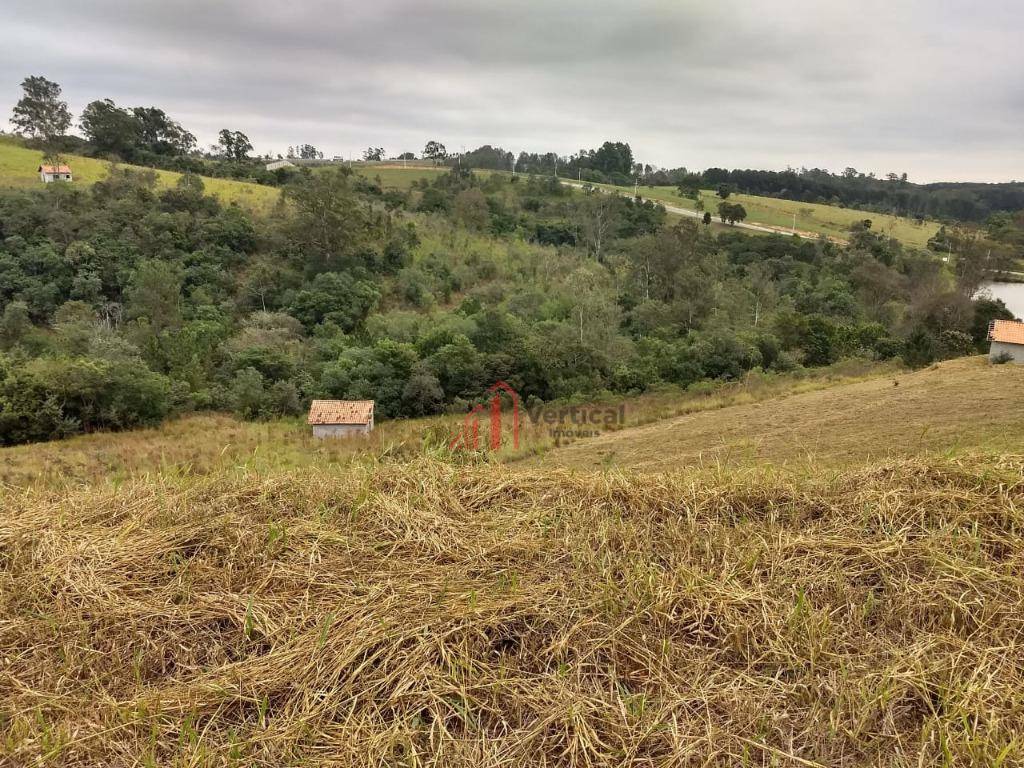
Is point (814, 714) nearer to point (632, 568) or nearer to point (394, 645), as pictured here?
point (632, 568)

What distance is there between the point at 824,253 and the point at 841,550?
3767 centimetres

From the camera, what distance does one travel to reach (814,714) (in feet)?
4.52

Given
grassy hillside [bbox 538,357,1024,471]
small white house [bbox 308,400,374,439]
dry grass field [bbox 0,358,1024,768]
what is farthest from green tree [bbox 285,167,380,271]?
dry grass field [bbox 0,358,1024,768]

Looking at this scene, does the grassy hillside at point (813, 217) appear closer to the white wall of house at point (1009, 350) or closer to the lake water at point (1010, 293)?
the lake water at point (1010, 293)

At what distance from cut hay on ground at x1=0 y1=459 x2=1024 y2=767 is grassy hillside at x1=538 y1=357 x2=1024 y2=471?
14.9 ft

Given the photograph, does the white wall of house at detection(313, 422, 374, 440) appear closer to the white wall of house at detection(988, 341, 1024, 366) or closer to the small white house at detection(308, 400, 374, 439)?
the small white house at detection(308, 400, 374, 439)

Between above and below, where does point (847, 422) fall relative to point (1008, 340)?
below

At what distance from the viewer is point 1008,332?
1475 centimetres

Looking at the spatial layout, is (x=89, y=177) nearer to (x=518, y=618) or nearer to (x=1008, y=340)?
(x=518, y=618)

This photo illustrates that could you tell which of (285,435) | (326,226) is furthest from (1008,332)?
(326,226)

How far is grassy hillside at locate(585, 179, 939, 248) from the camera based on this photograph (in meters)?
41.5

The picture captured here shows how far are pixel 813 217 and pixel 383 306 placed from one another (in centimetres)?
3815

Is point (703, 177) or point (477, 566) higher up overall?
point (703, 177)

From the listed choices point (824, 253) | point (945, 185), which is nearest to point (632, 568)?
point (824, 253)
